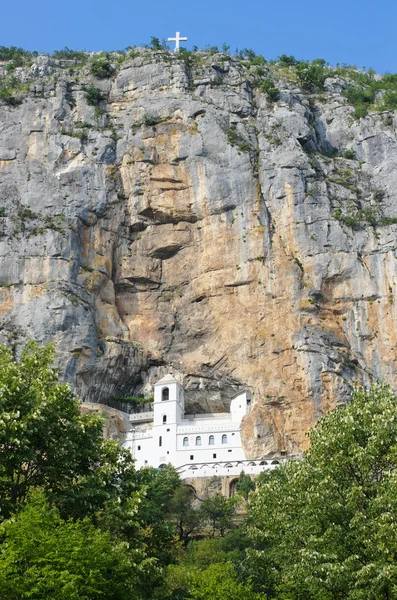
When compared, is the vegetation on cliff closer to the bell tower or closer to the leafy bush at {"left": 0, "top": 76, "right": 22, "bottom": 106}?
the bell tower

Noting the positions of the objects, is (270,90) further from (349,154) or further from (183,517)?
(183,517)

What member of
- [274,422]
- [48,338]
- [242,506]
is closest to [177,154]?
[48,338]

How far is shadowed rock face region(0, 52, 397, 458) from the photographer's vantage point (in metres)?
75.6

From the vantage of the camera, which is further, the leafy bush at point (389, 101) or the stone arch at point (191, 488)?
the leafy bush at point (389, 101)

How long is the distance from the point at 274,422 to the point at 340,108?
40.9 metres

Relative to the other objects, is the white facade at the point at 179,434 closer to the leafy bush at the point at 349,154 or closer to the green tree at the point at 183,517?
the green tree at the point at 183,517

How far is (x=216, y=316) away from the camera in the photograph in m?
80.6

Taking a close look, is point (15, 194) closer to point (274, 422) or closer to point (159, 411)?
point (159, 411)

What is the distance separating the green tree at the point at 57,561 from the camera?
885 inches

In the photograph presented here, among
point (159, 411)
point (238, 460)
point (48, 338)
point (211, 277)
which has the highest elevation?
point (211, 277)

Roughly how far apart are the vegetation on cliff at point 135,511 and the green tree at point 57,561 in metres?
0.04

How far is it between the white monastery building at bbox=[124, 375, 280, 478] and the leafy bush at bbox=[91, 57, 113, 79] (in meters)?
38.2

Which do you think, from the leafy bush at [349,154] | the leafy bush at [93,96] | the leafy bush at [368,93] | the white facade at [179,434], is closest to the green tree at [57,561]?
the white facade at [179,434]

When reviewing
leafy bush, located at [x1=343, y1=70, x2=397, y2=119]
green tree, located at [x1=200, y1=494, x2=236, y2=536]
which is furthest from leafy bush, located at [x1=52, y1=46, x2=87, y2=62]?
green tree, located at [x1=200, y1=494, x2=236, y2=536]
